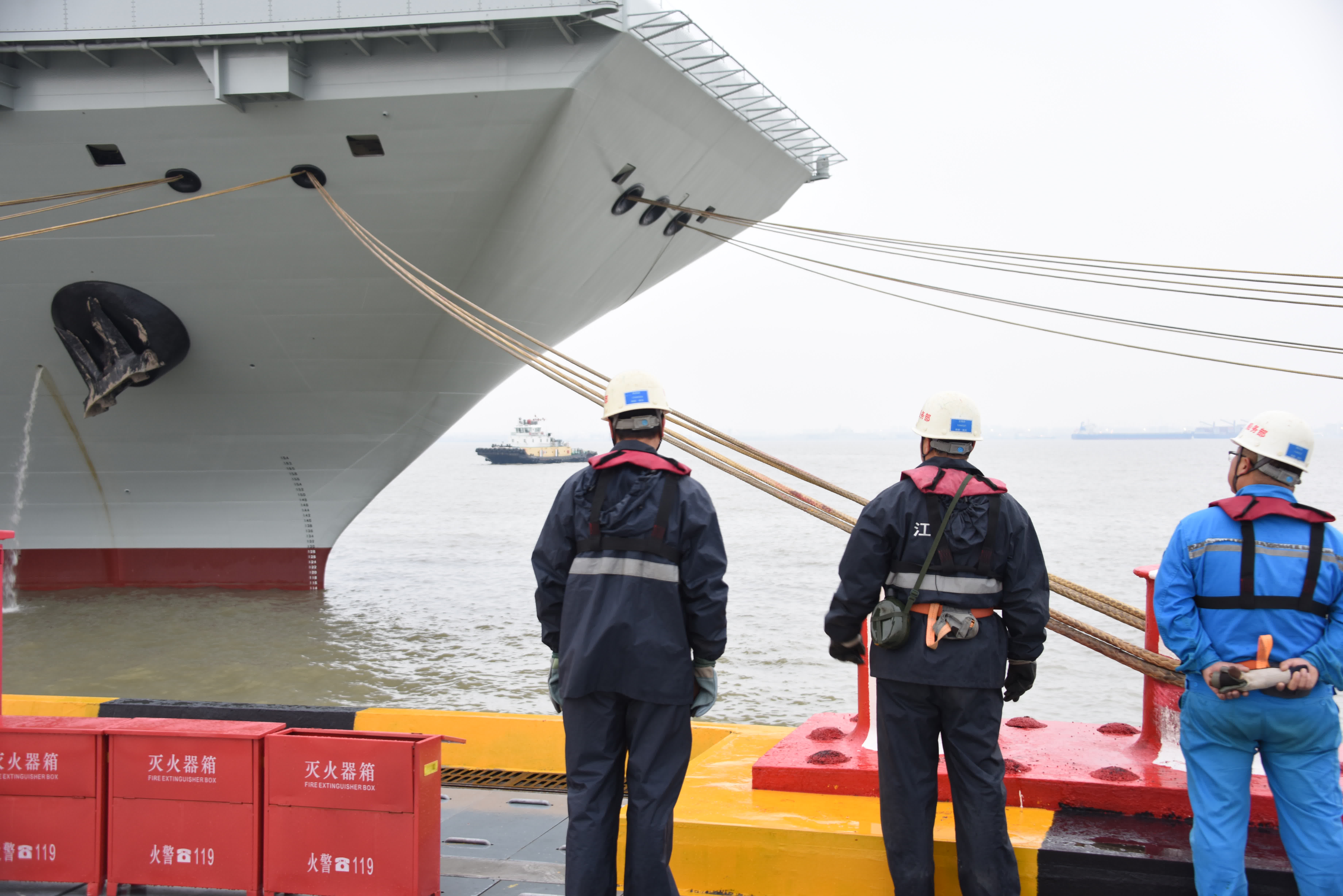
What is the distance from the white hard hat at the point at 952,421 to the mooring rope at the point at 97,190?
27.9 ft

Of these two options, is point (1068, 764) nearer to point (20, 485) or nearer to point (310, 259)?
point (310, 259)

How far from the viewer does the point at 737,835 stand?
348 centimetres

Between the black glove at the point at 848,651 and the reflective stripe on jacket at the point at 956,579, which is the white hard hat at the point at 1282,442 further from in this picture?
the black glove at the point at 848,651

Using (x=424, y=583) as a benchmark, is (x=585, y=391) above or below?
above

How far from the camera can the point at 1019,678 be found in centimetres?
315

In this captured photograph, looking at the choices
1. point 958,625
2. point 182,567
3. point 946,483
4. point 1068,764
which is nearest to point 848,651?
point 958,625

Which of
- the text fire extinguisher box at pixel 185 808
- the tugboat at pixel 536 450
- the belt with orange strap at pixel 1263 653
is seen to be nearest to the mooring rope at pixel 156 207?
the text fire extinguisher box at pixel 185 808

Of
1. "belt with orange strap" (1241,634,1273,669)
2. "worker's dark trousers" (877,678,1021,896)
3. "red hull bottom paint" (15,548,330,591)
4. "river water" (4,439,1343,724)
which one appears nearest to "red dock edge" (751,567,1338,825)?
"worker's dark trousers" (877,678,1021,896)

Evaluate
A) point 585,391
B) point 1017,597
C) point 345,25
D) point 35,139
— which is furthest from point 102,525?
point 1017,597

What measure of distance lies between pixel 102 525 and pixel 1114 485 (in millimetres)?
53890

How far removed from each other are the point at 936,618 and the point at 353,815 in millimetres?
2132

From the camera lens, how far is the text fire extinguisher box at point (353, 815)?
3439mm

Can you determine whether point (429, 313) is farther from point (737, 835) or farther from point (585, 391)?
point (737, 835)

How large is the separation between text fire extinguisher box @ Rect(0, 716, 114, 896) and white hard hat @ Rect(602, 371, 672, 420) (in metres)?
2.29
